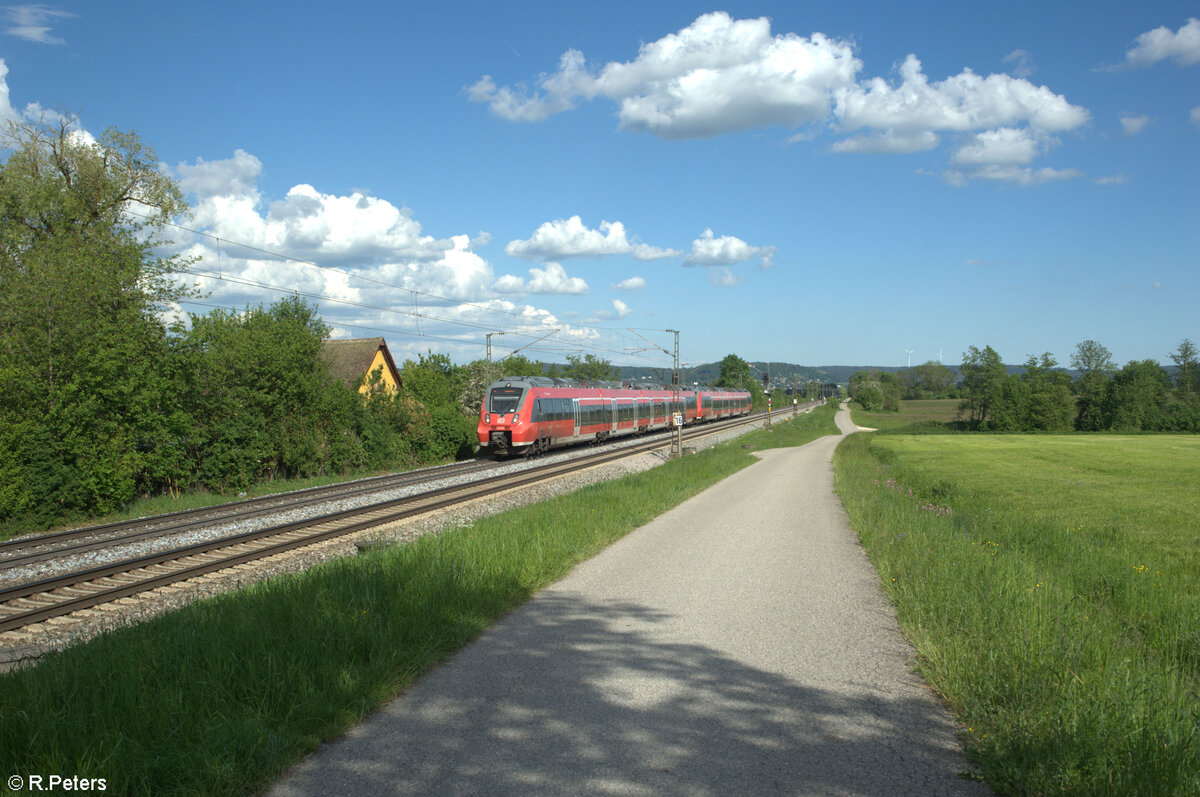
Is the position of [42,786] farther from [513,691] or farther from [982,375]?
[982,375]

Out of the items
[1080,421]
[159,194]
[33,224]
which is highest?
[159,194]

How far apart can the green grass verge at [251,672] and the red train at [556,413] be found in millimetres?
22295

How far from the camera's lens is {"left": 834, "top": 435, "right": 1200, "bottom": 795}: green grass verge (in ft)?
12.6

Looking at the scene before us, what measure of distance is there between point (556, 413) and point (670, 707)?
30.1 metres

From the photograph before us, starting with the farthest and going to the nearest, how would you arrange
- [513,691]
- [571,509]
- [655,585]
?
[571,509]
[655,585]
[513,691]

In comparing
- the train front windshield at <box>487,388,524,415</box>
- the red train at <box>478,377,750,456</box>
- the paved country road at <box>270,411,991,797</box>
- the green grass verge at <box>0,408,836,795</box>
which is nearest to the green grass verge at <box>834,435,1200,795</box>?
the paved country road at <box>270,411,991,797</box>

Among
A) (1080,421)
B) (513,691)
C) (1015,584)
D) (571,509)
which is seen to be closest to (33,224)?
(571,509)

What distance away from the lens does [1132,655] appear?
19.1 ft

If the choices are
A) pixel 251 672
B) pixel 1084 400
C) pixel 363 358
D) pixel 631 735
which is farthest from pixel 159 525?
pixel 1084 400

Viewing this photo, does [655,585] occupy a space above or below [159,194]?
below

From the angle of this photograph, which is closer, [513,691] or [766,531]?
[513,691]

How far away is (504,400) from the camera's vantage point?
31719 millimetres

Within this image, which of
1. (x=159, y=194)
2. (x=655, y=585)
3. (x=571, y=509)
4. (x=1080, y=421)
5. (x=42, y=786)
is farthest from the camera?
(x=1080, y=421)

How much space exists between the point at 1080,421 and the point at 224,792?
9949 cm
